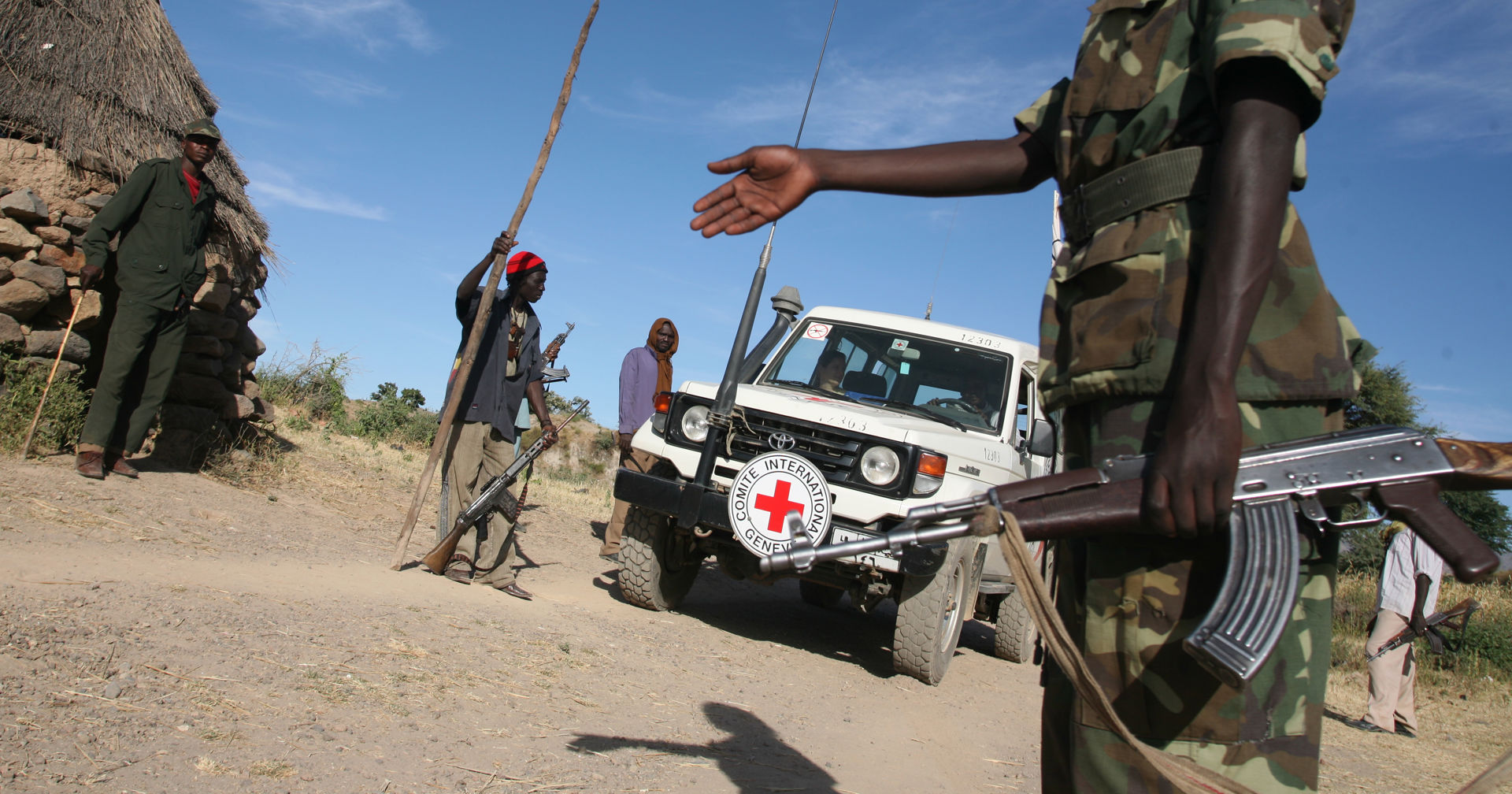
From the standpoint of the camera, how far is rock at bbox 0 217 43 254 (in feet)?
20.3

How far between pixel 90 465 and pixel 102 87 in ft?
9.47

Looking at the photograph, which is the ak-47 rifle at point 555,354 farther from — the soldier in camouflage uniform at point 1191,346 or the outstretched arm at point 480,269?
the soldier in camouflage uniform at point 1191,346

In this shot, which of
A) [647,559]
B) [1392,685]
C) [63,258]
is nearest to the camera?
[647,559]

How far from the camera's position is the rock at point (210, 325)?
25.0 feet

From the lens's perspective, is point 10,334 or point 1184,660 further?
point 10,334

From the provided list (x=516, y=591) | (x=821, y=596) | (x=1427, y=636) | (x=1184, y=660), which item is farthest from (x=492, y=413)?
→ (x=1427, y=636)

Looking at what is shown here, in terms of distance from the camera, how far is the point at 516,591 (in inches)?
242

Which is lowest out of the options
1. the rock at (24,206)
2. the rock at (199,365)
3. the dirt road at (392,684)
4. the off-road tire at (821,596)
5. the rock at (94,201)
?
the dirt road at (392,684)

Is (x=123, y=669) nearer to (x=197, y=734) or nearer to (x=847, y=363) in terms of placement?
(x=197, y=734)

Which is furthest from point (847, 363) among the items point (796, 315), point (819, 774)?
point (819, 774)

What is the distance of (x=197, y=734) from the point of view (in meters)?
2.76

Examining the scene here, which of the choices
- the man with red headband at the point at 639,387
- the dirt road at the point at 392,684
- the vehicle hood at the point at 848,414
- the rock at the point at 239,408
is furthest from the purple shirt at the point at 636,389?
the rock at the point at 239,408

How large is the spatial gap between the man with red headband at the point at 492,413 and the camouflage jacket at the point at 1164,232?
495cm

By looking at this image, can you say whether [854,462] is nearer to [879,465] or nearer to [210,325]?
[879,465]
